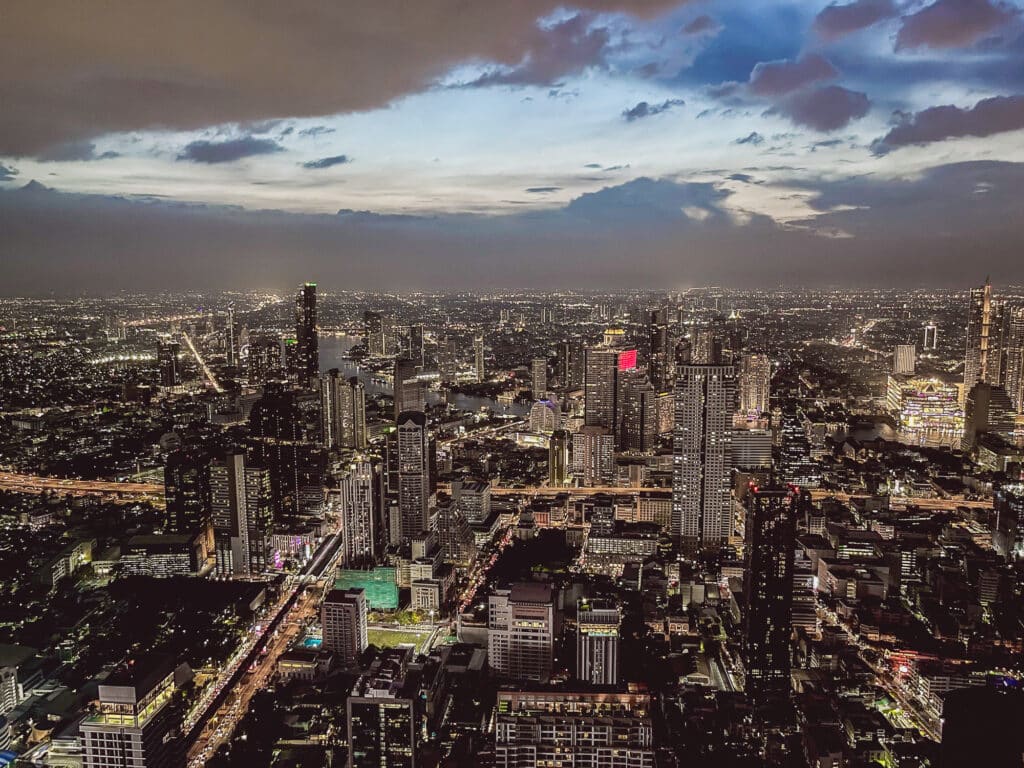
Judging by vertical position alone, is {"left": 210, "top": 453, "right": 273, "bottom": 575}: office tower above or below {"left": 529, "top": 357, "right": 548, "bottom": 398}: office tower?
below

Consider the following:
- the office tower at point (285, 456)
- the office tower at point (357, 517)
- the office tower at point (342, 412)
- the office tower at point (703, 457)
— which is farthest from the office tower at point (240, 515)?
the office tower at point (703, 457)

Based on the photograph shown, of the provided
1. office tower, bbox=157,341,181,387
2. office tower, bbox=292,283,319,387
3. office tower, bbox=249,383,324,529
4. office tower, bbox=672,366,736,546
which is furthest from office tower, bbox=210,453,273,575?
office tower, bbox=672,366,736,546

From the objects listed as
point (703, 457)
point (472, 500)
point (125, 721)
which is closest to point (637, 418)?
point (703, 457)

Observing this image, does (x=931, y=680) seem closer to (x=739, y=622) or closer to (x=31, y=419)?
(x=739, y=622)

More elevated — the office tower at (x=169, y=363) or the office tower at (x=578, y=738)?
the office tower at (x=169, y=363)

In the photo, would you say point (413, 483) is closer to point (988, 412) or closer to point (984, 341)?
point (984, 341)

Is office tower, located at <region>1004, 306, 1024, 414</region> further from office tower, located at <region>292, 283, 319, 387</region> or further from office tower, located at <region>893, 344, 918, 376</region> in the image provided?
office tower, located at <region>292, 283, 319, 387</region>

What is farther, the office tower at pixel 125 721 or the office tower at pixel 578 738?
the office tower at pixel 578 738

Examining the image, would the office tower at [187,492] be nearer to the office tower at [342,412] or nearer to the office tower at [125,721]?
the office tower at [342,412]
